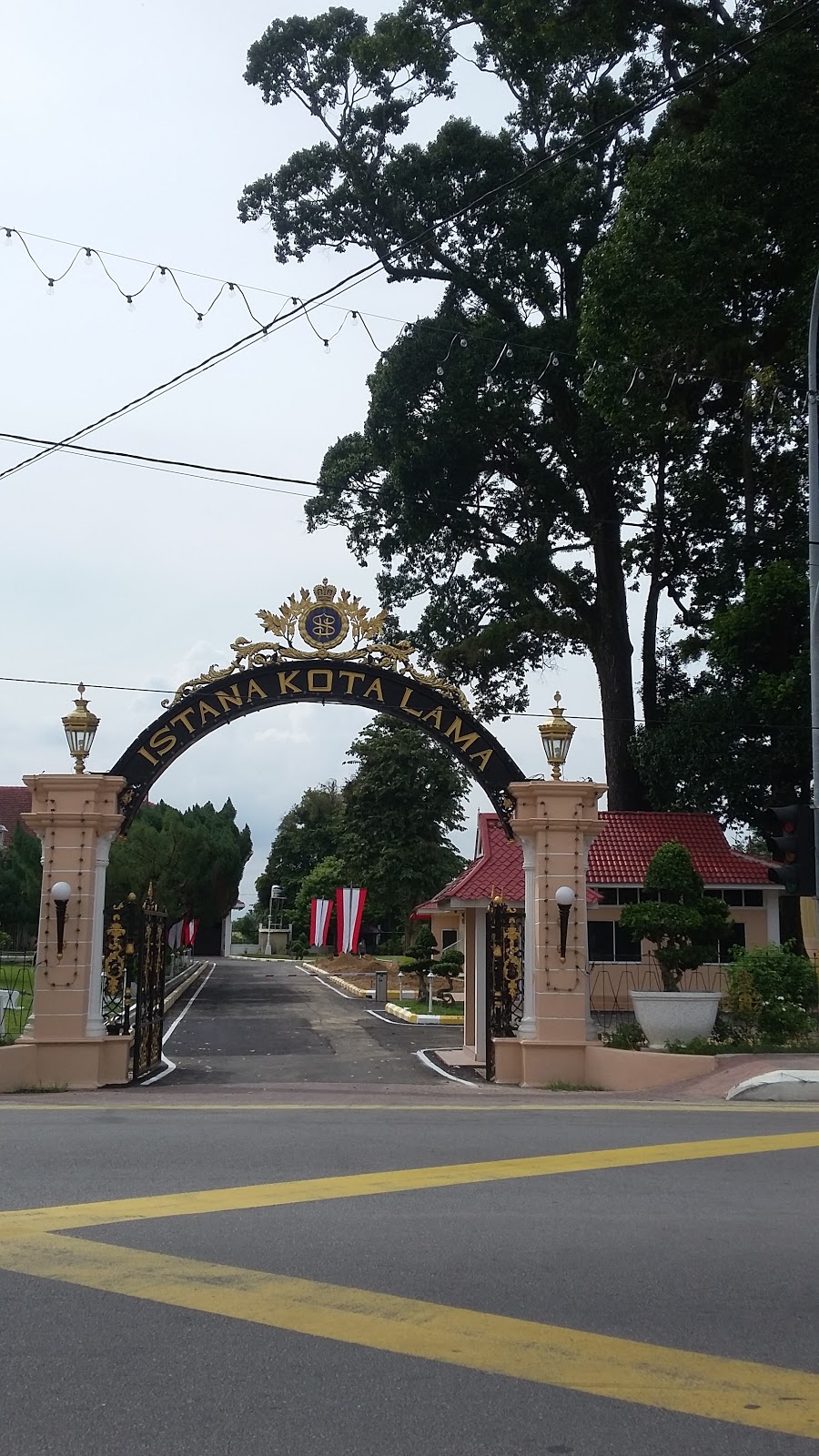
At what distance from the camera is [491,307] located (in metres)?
31.9

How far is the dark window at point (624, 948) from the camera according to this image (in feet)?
88.1

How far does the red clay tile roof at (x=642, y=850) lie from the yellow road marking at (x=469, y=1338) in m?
19.2

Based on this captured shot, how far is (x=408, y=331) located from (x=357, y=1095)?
70.5 feet

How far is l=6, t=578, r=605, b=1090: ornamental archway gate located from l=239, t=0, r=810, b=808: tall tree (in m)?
13.0

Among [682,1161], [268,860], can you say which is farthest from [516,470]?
[268,860]

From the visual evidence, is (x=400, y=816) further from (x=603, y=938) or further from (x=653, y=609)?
(x=603, y=938)

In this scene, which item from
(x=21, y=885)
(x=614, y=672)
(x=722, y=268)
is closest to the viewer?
(x=722, y=268)

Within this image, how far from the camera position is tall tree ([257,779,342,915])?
101m

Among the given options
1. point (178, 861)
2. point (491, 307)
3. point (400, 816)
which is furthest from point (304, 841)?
point (491, 307)

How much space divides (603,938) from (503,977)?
928 centimetres

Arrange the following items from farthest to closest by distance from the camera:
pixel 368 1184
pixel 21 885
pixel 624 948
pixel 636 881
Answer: pixel 21 885
pixel 624 948
pixel 636 881
pixel 368 1184

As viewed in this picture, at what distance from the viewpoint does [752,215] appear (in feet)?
78.5

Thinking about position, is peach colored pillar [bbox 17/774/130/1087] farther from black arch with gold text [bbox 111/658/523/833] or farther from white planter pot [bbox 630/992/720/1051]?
white planter pot [bbox 630/992/720/1051]

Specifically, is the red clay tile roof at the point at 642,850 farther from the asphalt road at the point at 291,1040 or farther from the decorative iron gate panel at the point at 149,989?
the decorative iron gate panel at the point at 149,989
